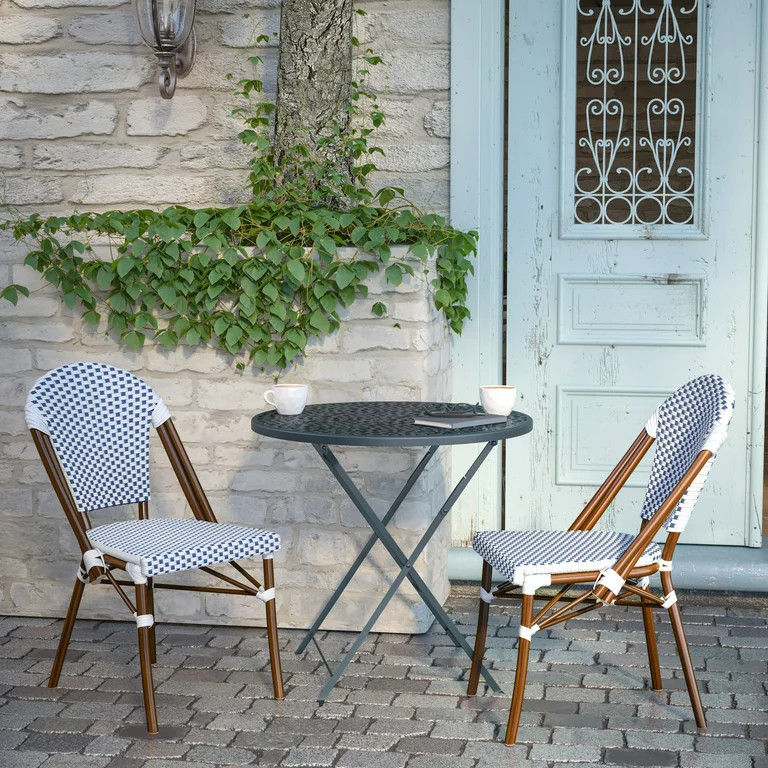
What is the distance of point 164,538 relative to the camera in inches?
122

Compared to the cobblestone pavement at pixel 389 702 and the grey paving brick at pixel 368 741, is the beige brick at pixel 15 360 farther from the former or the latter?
the grey paving brick at pixel 368 741

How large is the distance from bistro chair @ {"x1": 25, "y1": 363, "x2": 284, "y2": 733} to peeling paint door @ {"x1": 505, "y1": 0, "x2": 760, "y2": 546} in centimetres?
148

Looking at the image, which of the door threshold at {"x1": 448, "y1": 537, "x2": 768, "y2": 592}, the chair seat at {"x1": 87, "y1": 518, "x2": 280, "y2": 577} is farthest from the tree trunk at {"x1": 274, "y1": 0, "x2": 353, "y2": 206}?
the door threshold at {"x1": 448, "y1": 537, "x2": 768, "y2": 592}

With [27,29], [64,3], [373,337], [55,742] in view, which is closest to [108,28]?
[64,3]

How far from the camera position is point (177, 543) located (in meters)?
3.04

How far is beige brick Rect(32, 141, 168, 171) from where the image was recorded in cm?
432

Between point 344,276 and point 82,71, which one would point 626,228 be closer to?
point 344,276

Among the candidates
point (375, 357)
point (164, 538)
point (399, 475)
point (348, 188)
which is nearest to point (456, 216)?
point (348, 188)

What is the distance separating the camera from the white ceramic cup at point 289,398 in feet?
10.3

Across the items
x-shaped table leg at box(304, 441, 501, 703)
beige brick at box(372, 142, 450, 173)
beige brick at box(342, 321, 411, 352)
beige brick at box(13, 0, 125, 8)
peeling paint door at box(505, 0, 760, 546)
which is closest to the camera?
x-shaped table leg at box(304, 441, 501, 703)

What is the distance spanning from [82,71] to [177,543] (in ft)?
7.08

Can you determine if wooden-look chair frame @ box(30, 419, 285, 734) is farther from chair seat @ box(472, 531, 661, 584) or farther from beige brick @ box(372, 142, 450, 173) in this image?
beige brick @ box(372, 142, 450, 173)

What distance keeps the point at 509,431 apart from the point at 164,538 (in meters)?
1.00

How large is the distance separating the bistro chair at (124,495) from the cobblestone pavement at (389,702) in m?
0.13
